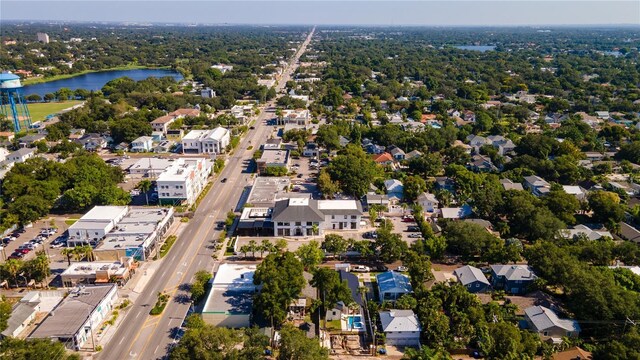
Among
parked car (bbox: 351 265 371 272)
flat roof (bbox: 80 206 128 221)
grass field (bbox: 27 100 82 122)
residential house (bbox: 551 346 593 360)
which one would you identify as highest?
flat roof (bbox: 80 206 128 221)

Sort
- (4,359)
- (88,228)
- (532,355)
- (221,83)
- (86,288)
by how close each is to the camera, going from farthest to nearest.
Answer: (221,83) → (88,228) → (86,288) → (532,355) → (4,359)

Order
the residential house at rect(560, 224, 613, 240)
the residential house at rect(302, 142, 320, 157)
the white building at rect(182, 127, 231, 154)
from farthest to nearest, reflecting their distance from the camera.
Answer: the white building at rect(182, 127, 231, 154), the residential house at rect(302, 142, 320, 157), the residential house at rect(560, 224, 613, 240)

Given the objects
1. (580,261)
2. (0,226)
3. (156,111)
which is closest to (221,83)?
(156,111)

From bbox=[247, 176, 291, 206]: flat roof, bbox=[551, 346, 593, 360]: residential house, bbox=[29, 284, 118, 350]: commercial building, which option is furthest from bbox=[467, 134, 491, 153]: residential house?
bbox=[29, 284, 118, 350]: commercial building

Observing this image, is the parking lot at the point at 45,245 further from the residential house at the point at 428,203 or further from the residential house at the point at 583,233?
the residential house at the point at 583,233

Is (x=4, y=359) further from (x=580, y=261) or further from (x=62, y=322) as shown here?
(x=580, y=261)

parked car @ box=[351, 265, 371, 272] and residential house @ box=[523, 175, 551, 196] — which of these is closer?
parked car @ box=[351, 265, 371, 272]

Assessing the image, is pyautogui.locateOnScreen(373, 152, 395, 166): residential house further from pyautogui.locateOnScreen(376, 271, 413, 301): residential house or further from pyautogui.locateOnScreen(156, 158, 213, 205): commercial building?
pyautogui.locateOnScreen(376, 271, 413, 301): residential house

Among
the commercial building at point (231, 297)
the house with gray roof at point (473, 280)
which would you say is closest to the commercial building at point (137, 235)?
the commercial building at point (231, 297)

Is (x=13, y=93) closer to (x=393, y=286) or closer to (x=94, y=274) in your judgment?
(x=94, y=274)
